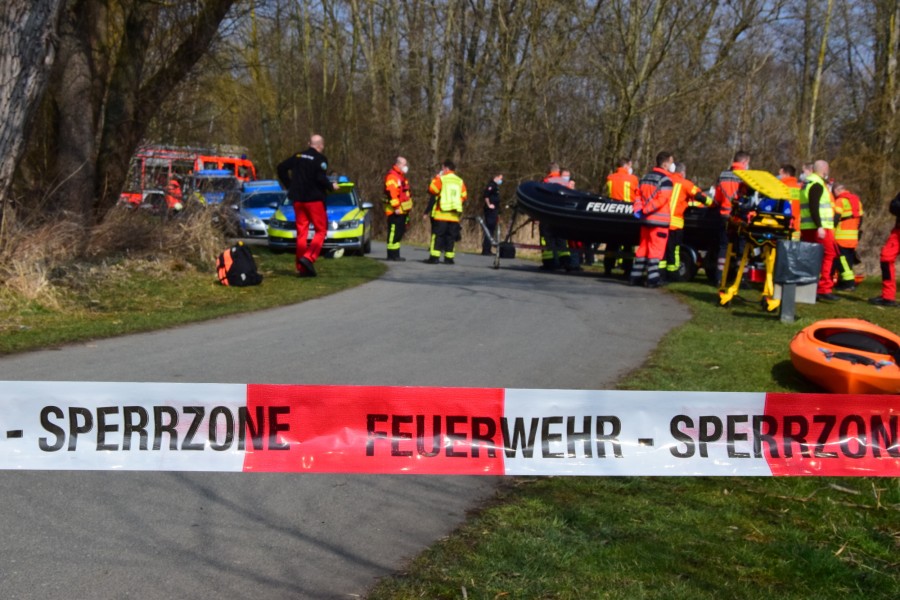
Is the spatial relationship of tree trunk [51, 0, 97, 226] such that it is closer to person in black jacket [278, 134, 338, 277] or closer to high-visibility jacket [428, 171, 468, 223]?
person in black jacket [278, 134, 338, 277]

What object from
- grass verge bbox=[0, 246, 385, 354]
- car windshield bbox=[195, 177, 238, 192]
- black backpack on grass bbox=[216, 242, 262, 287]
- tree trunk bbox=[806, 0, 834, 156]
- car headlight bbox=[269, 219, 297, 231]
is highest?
tree trunk bbox=[806, 0, 834, 156]

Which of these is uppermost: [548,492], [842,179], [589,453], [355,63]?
[355,63]

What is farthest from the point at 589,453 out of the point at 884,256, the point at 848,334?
the point at 884,256

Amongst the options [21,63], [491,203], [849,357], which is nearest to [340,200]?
[491,203]

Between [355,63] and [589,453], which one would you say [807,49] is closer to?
[355,63]

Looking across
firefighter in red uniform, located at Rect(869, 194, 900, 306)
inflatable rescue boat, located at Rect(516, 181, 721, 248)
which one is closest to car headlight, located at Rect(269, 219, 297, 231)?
inflatable rescue boat, located at Rect(516, 181, 721, 248)

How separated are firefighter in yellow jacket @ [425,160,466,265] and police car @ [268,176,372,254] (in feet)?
6.81

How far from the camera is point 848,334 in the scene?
29.1 feet

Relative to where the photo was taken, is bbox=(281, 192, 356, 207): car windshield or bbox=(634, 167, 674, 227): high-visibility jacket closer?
bbox=(634, 167, 674, 227): high-visibility jacket

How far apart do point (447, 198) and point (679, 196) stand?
17.5 feet

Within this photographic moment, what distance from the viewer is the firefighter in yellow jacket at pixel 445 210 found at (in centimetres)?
2005

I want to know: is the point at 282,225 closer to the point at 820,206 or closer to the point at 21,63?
the point at 21,63

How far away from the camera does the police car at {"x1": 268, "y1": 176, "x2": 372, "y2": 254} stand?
21453mm

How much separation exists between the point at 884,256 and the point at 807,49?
2682cm
